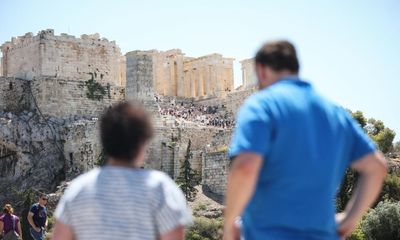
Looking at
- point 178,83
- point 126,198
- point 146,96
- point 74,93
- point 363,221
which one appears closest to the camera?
point 126,198

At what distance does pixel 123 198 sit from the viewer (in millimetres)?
4164

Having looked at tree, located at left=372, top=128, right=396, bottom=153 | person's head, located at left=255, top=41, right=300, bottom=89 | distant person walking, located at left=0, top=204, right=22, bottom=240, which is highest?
person's head, located at left=255, top=41, right=300, bottom=89

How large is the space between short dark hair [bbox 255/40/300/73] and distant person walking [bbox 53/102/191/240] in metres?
0.83

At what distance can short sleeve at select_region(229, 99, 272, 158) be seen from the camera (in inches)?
164

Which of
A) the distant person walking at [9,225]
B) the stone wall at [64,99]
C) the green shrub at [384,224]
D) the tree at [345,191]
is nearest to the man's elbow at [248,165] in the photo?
the distant person walking at [9,225]

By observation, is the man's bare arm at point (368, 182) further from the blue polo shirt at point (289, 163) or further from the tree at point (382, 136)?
the tree at point (382, 136)

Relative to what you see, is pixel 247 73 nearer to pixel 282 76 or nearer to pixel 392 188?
pixel 392 188

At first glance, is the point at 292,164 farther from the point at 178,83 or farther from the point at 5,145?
the point at 178,83

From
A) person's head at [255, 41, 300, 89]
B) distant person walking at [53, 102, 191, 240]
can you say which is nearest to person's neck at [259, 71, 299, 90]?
person's head at [255, 41, 300, 89]

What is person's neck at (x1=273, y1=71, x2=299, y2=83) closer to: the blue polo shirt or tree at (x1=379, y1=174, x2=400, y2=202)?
the blue polo shirt

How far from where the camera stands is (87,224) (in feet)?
13.8

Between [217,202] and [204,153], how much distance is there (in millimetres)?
3802

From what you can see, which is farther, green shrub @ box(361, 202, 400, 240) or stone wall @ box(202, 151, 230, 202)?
stone wall @ box(202, 151, 230, 202)

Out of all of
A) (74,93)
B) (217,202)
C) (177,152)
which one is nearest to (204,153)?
(177,152)
